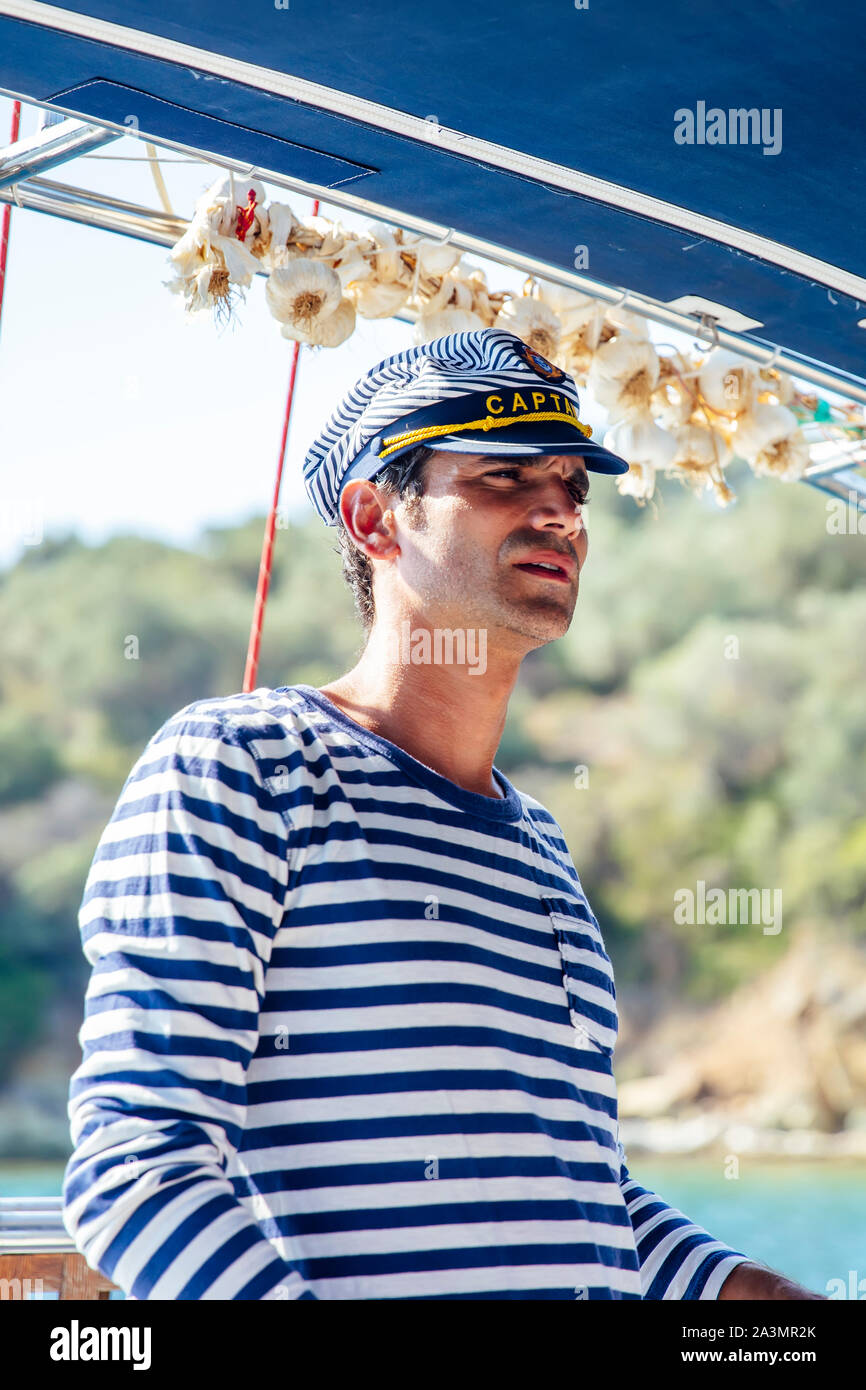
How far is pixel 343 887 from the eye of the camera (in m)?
1.04

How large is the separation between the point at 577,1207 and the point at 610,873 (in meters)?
19.3

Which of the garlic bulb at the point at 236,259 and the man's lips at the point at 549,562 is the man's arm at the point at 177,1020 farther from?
the garlic bulb at the point at 236,259

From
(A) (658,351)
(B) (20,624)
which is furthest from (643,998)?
(A) (658,351)

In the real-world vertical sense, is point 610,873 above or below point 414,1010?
above

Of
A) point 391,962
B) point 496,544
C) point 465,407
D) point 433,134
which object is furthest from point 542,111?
point 391,962

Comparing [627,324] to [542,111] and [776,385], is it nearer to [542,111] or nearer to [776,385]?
[776,385]

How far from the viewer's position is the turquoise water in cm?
1492

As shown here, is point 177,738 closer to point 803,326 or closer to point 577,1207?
point 577,1207

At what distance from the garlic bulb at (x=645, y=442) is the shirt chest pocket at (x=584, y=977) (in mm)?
1134

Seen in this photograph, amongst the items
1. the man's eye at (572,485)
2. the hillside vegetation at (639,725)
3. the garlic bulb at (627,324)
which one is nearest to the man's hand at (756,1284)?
the man's eye at (572,485)

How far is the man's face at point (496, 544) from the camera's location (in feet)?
A: 4.00

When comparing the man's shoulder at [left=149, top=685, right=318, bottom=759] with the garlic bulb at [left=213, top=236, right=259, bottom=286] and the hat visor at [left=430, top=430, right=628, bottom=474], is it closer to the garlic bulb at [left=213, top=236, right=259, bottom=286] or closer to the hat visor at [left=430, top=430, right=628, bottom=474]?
the hat visor at [left=430, top=430, right=628, bottom=474]

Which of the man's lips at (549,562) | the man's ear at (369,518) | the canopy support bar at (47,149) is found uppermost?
the canopy support bar at (47,149)

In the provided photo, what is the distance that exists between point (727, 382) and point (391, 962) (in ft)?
4.67
